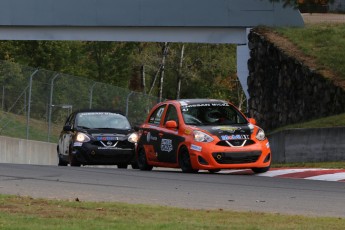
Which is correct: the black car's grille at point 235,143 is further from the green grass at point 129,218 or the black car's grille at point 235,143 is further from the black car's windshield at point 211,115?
the green grass at point 129,218

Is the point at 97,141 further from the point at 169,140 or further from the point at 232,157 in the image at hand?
the point at 232,157

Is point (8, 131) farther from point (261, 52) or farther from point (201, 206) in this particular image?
point (201, 206)

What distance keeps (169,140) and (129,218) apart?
9981 mm

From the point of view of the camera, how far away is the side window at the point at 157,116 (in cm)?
2339

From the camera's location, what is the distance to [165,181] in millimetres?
19297

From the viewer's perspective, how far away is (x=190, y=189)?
17.5m

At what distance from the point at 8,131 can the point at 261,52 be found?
9.30 meters

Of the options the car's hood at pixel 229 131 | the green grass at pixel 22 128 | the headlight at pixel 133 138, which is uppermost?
the car's hood at pixel 229 131

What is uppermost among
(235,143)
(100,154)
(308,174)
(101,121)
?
(235,143)

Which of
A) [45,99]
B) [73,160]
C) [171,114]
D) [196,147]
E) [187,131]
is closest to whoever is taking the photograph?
[196,147]

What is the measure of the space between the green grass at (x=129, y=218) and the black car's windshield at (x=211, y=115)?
798cm

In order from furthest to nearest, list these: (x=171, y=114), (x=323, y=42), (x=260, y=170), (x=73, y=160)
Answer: (x=323, y=42)
(x=73, y=160)
(x=171, y=114)
(x=260, y=170)

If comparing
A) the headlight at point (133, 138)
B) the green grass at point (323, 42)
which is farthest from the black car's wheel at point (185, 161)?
the green grass at point (323, 42)

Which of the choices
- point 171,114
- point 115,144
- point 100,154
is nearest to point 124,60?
point 115,144
